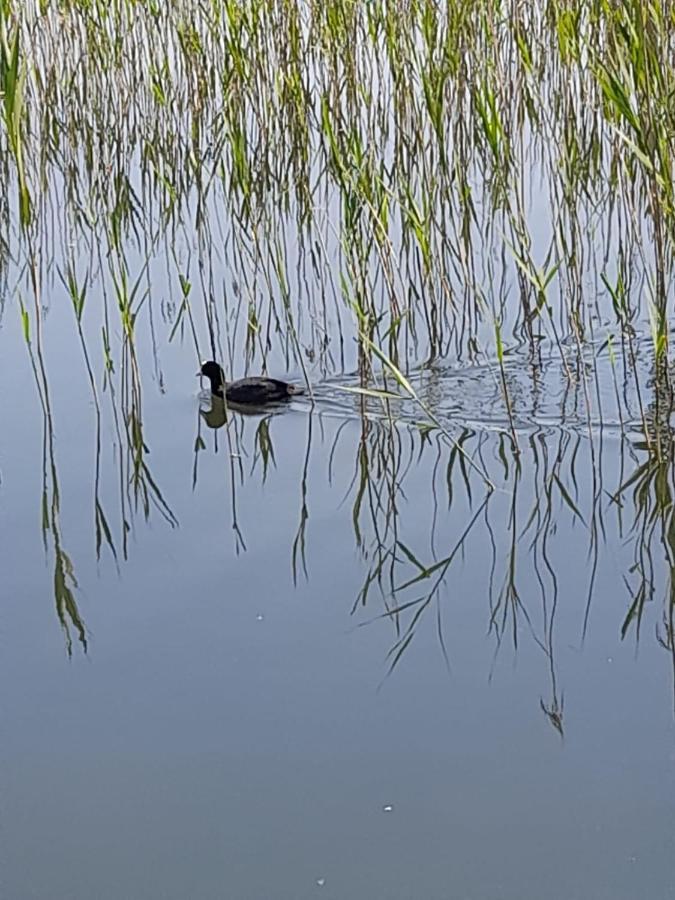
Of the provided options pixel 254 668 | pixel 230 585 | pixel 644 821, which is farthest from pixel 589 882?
pixel 230 585

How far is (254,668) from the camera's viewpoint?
292cm

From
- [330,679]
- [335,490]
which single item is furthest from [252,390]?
[330,679]

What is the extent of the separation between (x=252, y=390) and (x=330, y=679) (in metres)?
1.77

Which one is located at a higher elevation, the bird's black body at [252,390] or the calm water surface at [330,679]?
the bird's black body at [252,390]

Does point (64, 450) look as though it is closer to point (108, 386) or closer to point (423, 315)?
point (108, 386)

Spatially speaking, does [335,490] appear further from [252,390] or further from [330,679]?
[330,679]

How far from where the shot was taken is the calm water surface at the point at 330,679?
7.54ft

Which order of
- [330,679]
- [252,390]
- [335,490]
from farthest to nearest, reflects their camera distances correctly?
[252,390]
[335,490]
[330,679]

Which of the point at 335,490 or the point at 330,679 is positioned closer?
the point at 330,679

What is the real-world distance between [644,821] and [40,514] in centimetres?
200

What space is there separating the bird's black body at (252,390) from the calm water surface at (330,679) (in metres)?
0.16

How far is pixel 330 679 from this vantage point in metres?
2.85

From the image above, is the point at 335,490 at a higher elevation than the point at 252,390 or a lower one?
lower

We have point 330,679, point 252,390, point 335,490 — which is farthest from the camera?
point 252,390
